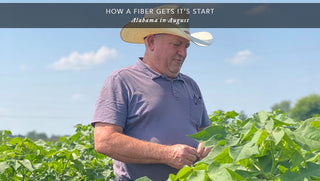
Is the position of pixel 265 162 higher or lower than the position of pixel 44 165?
higher

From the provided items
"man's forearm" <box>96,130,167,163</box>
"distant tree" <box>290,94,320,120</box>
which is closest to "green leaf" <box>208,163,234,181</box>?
"man's forearm" <box>96,130,167,163</box>

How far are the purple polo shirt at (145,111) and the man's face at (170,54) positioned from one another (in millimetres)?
90

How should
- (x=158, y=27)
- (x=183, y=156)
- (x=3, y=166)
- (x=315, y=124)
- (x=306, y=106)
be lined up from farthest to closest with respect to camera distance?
1. (x=306, y=106)
2. (x=158, y=27)
3. (x=3, y=166)
4. (x=183, y=156)
5. (x=315, y=124)

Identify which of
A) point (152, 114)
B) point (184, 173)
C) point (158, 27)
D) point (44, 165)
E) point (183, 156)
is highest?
point (158, 27)

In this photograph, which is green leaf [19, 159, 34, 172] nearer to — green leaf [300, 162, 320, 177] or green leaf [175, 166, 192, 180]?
green leaf [175, 166, 192, 180]

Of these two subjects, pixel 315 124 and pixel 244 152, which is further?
pixel 315 124

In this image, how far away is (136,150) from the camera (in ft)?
10.2

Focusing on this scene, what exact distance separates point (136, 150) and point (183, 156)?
405mm

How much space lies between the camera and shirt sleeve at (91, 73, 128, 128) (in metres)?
3.27

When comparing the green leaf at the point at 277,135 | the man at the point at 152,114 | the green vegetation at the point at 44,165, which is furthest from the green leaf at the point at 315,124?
the green vegetation at the point at 44,165

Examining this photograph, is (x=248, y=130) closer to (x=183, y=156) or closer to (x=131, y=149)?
(x=183, y=156)

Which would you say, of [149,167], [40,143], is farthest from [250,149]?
[40,143]

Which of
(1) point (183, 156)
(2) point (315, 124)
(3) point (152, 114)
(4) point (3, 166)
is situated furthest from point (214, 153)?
(4) point (3, 166)

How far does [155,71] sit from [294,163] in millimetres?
2303
